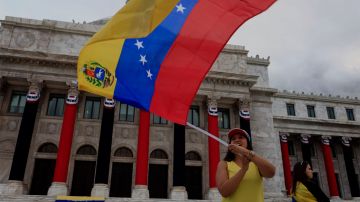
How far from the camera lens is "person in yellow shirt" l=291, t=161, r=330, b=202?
15.1 ft

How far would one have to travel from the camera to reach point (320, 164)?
132ft

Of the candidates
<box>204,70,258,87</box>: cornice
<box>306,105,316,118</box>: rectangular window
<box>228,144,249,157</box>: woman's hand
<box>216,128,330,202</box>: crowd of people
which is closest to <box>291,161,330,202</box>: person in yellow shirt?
<box>216,128,330,202</box>: crowd of people

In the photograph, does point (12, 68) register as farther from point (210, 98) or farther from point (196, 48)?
point (196, 48)

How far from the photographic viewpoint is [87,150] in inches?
1076

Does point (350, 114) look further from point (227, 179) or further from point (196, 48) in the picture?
point (227, 179)

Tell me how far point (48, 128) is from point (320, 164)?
106 ft

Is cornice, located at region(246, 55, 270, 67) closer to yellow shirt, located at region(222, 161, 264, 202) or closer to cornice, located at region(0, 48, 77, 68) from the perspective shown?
cornice, located at region(0, 48, 77, 68)

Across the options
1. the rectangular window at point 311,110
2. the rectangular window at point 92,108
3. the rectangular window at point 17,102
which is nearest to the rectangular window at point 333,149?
the rectangular window at point 311,110

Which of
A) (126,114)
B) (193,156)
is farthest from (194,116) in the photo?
(126,114)

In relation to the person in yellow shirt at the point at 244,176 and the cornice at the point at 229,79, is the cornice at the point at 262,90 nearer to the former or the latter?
the cornice at the point at 229,79

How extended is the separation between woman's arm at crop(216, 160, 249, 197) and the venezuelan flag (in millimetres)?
2011

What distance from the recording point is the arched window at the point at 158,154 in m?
28.3

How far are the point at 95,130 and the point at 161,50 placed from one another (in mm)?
23185

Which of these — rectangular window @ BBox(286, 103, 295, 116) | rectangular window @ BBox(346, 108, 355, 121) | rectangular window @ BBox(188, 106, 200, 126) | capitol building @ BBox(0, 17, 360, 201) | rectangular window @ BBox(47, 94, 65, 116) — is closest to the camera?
capitol building @ BBox(0, 17, 360, 201)
